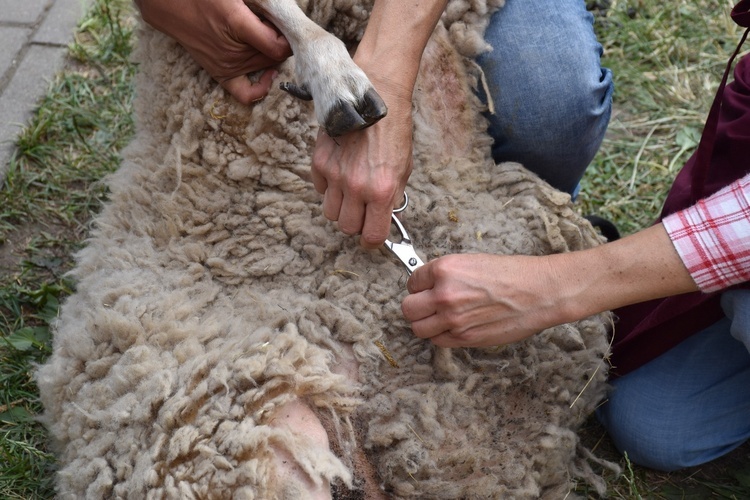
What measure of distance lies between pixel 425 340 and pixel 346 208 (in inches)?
14.7

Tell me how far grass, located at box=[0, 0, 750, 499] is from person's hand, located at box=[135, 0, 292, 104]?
1.04m

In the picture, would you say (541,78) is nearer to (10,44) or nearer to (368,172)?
(368,172)

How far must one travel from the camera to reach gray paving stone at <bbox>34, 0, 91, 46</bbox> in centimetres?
360

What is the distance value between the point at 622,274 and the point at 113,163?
218 centimetres

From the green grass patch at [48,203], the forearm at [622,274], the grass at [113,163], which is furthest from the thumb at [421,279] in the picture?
the green grass patch at [48,203]

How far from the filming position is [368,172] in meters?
1.73

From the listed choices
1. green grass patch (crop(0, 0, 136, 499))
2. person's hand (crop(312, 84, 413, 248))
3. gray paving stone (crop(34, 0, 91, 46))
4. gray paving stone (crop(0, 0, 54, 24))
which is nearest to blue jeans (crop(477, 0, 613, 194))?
person's hand (crop(312, 84, 413, 248))

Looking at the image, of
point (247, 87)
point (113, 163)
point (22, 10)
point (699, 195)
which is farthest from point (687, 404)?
point (22, 10)

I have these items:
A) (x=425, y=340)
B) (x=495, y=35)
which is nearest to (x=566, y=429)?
(x=425, y=340)

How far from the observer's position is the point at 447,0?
2.01 metres

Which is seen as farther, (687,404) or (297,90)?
(687,404)

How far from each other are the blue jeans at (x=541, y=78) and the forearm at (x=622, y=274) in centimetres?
66

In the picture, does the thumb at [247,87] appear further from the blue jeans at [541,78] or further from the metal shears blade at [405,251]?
the blue jeans at [541,78]

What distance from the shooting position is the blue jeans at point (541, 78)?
7.25 ft
